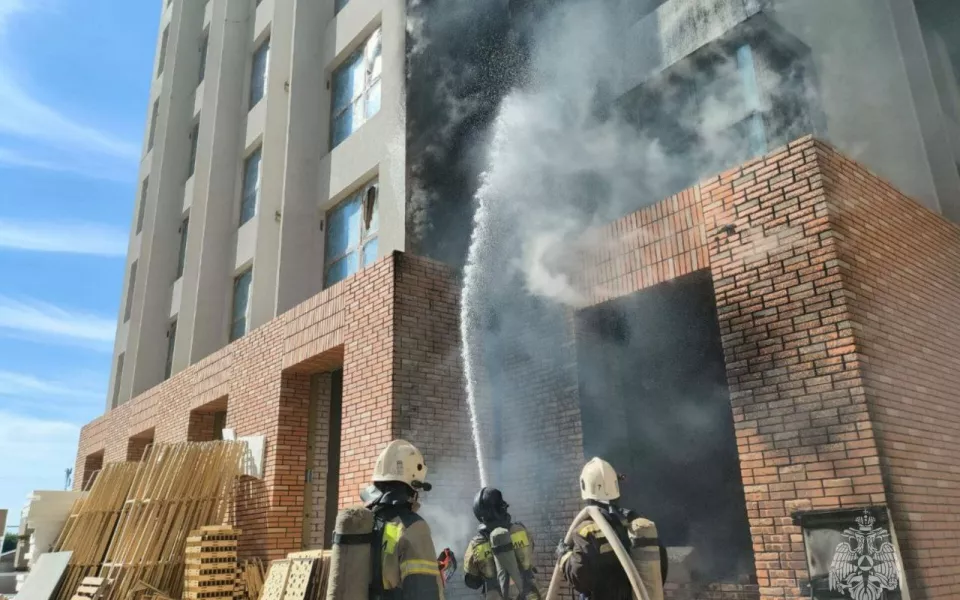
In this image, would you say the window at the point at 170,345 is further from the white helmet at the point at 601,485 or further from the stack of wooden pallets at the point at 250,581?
the white helmet at the point at 601,485

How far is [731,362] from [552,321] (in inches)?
101

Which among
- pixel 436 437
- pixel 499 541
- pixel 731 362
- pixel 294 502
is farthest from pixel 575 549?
pixel 294 502

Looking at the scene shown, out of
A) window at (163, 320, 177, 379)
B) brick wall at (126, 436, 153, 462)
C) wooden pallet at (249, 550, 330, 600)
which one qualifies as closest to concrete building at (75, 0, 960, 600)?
wooden pallet at (249, 550, 330, 600)

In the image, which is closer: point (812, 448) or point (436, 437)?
point (812, 448)

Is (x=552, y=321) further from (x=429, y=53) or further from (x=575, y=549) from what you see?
(x=429, y=53)

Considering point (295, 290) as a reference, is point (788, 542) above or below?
below

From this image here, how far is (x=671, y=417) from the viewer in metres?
8.67

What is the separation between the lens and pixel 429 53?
1030cm

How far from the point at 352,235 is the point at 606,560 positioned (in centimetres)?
819

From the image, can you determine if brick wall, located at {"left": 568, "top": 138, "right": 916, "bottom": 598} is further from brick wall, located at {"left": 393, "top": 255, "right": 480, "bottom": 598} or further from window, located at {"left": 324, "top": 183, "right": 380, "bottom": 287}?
window, located at {"left": 324, "top": 183, "right": 380, "bottom": 287}

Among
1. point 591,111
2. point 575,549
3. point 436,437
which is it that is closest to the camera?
point 575,549

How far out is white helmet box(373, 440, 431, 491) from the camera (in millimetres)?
3941

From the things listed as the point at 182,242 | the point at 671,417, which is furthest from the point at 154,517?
the point at 182,242
